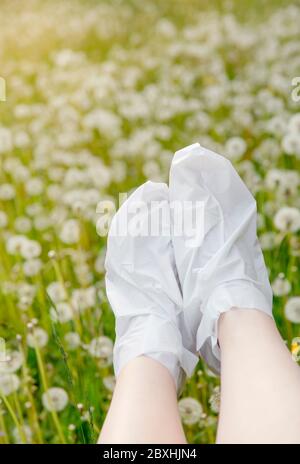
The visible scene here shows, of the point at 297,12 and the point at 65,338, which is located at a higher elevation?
the point at 297,12

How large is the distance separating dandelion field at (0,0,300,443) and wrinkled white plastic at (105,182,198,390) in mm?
67

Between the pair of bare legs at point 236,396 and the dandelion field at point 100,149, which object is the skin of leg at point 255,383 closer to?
the pair of bare legs at point 236,396

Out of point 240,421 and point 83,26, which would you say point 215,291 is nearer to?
point 240,421

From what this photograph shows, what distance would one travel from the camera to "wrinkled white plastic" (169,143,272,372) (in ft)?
3.54

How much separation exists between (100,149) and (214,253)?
113 centimetres

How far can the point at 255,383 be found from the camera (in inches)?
35.4

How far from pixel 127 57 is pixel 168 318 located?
2.07 metres

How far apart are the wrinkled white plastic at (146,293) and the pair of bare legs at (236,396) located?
0.12 ft

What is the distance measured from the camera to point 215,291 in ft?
3.63

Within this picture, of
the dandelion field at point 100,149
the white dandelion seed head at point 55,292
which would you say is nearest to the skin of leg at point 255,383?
the dandelion field at point 100,149

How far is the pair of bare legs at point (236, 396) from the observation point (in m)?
0.83

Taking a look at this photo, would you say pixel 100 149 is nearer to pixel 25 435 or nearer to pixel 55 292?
pixel 55 292

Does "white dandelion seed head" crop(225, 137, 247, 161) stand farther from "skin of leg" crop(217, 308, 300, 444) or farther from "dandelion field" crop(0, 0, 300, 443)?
"skin of leg" crop(217, 308, 300, 444)
